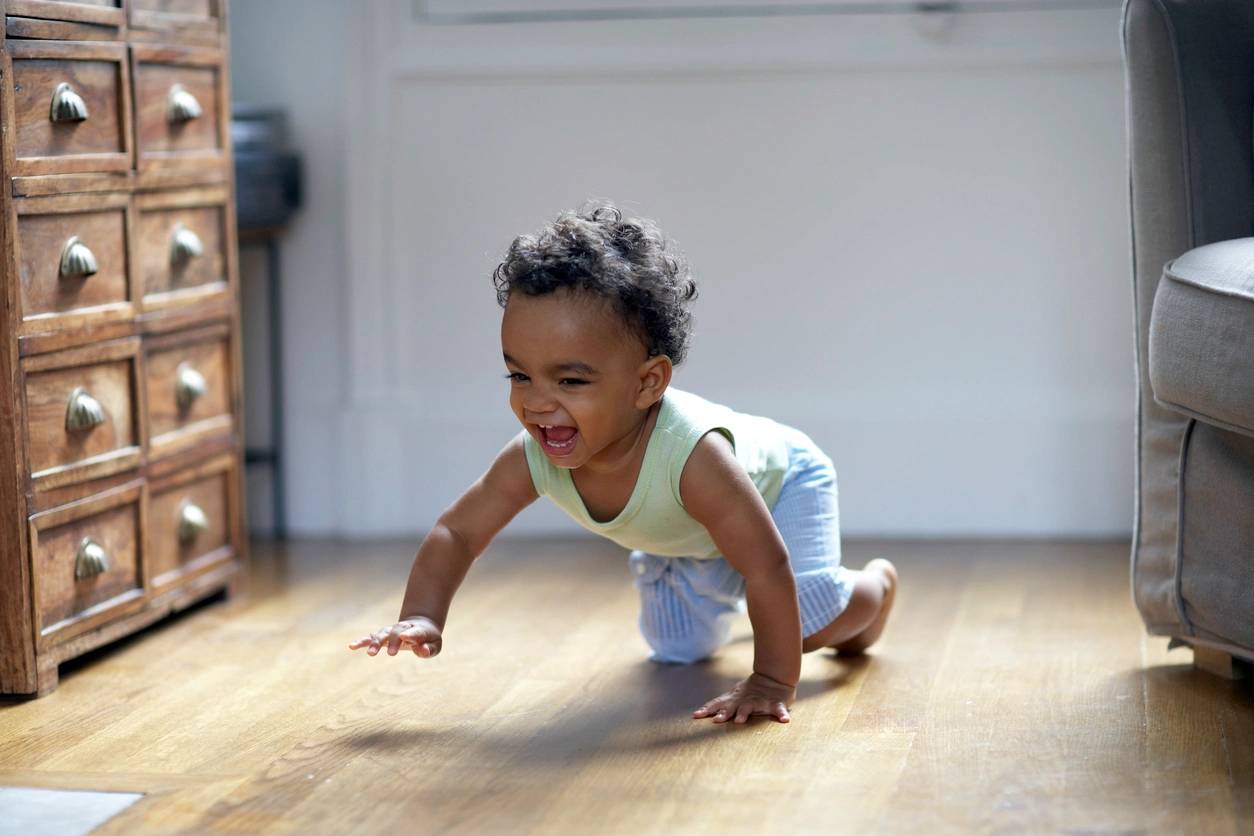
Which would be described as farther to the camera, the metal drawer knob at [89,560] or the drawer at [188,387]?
the drawer at [188,387]

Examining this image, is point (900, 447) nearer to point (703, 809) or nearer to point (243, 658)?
point (243, 658)

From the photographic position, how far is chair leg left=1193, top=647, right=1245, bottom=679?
1562mm

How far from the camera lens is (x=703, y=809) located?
1.22 meters

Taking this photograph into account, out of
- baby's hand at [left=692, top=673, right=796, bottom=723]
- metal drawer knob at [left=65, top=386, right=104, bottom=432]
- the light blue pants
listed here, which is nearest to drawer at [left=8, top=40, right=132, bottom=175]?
metal drawer knob at [left=65, top=386, right=104, bottom=432]

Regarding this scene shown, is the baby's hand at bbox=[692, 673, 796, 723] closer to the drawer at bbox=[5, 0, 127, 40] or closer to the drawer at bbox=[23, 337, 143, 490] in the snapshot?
the drawer at bbox=[23, 337, 143, 490]

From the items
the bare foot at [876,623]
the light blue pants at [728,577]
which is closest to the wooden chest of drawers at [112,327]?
the light blue pants at [728,577]

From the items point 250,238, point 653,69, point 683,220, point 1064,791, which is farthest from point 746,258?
point 1064,791

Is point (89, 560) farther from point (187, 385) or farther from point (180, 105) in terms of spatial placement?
point (180, 105)

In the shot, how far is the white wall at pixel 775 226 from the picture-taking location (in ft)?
7.57

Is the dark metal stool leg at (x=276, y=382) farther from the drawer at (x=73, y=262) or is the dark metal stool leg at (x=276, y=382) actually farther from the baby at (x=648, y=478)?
the baby at (x=648, y=478)

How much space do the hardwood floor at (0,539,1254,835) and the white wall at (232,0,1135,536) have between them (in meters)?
0.37

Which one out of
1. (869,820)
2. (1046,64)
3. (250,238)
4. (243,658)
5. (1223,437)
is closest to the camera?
(869,820)

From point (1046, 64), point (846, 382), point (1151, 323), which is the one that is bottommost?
point (846, 382)

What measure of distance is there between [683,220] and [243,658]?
3.32ft
